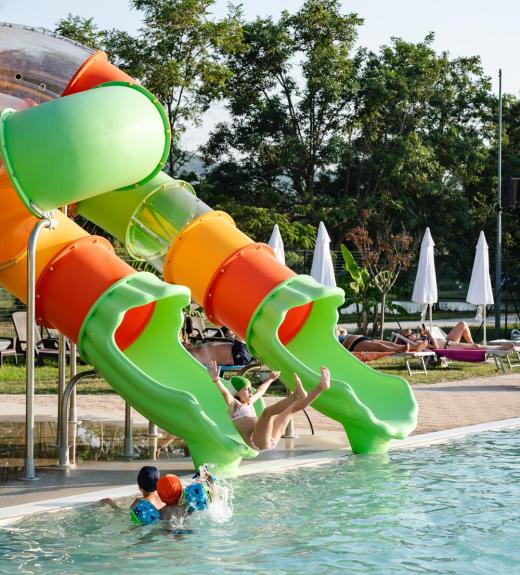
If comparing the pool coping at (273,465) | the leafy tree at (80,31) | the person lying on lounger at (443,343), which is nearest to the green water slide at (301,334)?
the pool coping at (273,465)

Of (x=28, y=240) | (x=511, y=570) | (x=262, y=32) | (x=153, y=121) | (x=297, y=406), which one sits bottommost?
(x=511, y=570)

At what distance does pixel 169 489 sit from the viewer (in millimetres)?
7926

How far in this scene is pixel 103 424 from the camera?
12859 mm

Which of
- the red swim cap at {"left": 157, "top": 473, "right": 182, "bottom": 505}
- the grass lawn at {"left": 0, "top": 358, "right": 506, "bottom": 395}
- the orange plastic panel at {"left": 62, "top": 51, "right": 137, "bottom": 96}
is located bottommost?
the red swim cap at {"left": 157, "top": 473, "right": 182, "bottom": 505}

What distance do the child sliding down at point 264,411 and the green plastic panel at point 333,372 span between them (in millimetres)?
789

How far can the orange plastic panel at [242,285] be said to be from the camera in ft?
35.6

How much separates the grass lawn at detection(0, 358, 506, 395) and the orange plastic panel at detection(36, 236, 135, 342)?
620 cm

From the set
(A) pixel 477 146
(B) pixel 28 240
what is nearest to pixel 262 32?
(A) pixel 477 146

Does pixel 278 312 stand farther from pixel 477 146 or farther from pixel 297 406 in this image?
pixel 477 146

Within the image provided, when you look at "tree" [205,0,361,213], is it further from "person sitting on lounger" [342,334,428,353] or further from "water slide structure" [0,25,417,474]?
"water slide structure" [0,25,417,474]

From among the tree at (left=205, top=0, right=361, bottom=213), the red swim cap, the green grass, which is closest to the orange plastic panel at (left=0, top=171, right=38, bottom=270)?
the red swim cap

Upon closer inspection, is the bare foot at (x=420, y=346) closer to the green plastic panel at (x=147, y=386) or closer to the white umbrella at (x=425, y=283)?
the white umbrella at (x=425, y=283)

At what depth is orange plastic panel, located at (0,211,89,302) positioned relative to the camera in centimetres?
993

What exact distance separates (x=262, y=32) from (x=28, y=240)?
30659mm
